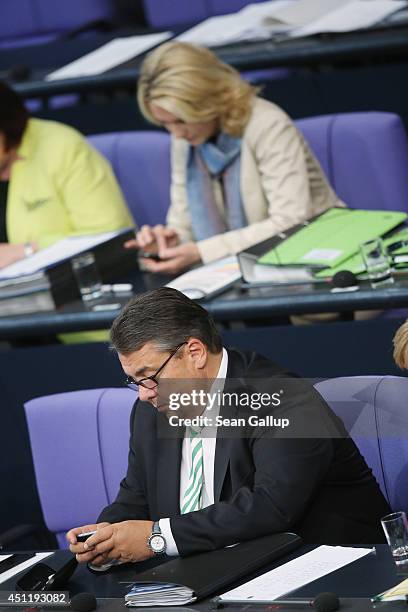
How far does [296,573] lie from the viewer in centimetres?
239

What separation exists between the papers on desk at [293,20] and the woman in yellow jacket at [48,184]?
1.06m

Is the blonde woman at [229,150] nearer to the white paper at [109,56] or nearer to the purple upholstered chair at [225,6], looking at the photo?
the white paper at [109,56]

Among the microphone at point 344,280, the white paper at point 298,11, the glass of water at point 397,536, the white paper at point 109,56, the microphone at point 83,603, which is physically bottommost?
the microphone at point 83,603

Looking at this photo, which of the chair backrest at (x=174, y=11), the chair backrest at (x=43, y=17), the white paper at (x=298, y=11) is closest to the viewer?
the white paper at (x=298, y=11)

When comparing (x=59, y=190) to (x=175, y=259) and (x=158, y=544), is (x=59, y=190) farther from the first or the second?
(x=158, y=544)

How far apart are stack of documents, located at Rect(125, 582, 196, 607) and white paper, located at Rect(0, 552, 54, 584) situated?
35 cm

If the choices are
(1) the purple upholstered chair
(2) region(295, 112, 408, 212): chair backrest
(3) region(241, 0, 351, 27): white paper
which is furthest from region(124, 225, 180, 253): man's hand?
(1) the purple upholstered chair

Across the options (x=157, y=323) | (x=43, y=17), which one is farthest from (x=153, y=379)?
(x=43, y=17)

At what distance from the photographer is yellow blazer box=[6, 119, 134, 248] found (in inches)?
176

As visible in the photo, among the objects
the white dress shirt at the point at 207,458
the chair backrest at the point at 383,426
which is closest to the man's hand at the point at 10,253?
the white dress shirt at the point at 207,458

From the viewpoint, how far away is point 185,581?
243 cm

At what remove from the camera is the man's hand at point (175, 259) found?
3982 millimetres

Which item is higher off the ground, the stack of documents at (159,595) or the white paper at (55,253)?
the white paper at (55,253)

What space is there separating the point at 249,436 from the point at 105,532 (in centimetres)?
35
